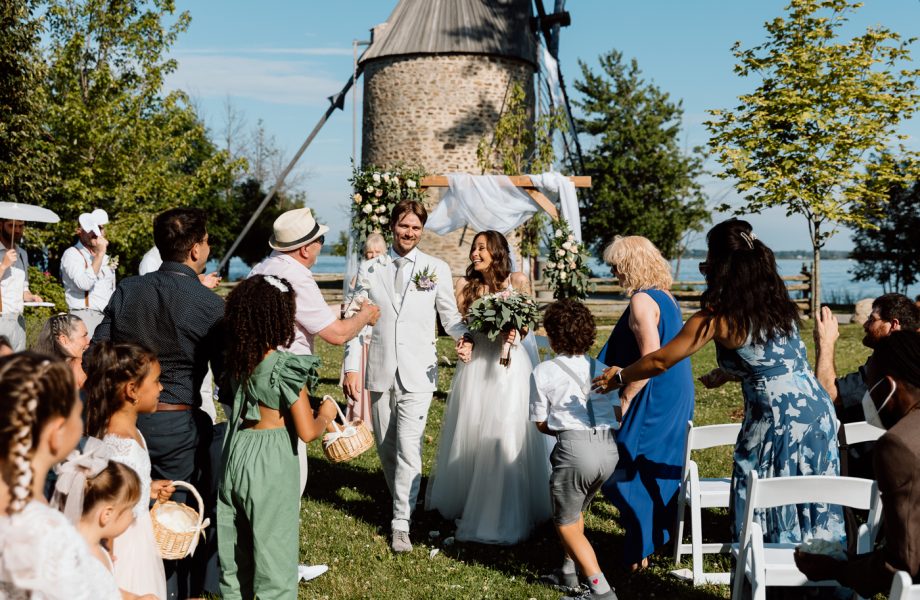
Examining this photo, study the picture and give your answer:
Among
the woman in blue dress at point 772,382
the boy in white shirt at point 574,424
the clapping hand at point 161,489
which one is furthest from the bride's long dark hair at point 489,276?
the clapping hand at point 161,489

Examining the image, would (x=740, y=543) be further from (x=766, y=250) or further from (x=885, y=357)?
(x=766, y=250)

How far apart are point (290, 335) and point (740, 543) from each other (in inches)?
88.3

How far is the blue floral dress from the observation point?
3900 millimetres

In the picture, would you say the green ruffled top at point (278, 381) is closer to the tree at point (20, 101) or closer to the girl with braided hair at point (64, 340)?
the girl with braided hair at point (64, 340)

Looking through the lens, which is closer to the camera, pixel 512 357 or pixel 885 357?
pixel 885 357

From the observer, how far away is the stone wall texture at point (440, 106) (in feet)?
75.4

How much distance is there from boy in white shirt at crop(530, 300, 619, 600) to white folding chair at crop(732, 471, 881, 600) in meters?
1.07

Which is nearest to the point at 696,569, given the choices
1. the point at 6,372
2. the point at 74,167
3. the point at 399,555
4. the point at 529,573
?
the point at 529,573

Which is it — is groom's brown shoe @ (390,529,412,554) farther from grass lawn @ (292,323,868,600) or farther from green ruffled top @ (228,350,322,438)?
green ruffled top @ (228,350,322,438)

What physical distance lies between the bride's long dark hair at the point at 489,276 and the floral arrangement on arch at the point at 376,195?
2.76m

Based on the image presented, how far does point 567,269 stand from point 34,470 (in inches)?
228

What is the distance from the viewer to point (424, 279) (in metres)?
5.60

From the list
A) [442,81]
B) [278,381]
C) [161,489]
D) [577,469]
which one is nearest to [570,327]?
[577,469]

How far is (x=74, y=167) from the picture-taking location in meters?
20.0
